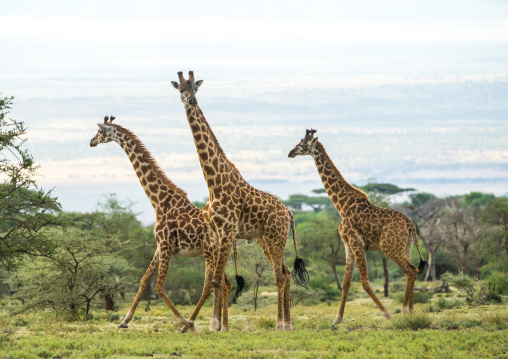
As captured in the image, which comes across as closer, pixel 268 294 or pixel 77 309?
pixel 77 309

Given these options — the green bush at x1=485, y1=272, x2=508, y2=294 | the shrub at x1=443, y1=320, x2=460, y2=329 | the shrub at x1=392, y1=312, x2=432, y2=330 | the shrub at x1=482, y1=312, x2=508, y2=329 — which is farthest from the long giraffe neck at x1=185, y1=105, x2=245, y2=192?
the green bush at x1=485, y1=272, x2=508, y2=294

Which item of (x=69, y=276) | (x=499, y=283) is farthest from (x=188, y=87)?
(x=499, y=283)

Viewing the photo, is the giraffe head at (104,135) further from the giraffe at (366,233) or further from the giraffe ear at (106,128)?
the giraffe at (366,233)

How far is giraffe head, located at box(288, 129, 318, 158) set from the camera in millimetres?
14867

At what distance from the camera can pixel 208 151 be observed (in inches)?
518

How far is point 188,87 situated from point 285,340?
5.08 meters

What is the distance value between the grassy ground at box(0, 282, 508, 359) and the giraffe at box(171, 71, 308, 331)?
1.09 m

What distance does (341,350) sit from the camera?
35.2 feet

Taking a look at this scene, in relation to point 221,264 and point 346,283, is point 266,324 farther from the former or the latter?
point 221,264

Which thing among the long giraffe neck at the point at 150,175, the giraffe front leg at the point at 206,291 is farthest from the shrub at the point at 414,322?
the long giraffe neck at the point at 150,175

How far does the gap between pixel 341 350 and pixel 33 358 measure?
15.5 ft

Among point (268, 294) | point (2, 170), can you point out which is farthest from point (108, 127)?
point (268, 294)

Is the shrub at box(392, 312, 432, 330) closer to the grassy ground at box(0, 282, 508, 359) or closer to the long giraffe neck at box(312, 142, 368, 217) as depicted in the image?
the grassy ground at box(0, 282, 508, 359)

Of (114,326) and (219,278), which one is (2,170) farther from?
(219,278)
